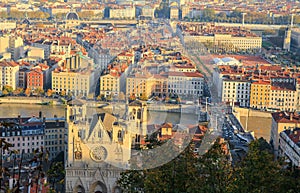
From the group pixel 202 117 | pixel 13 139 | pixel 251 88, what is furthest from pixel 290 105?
pixel 13 139

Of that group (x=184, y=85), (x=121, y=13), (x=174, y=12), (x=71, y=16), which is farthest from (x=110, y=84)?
(x=174, y=12)

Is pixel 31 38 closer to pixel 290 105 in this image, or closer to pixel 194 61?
pixel 290 105

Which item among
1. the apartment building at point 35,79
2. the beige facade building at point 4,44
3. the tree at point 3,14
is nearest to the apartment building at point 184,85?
the apartment building at point 35,79

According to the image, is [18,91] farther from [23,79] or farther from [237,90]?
[237,90]

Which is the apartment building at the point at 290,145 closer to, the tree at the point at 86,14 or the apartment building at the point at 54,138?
the apartment building at the point at 54,138

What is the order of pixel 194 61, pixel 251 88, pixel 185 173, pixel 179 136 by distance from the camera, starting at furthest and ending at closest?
pixel 251 88 < pixel 194 61 < pixel 179 136 < pixel 185 173

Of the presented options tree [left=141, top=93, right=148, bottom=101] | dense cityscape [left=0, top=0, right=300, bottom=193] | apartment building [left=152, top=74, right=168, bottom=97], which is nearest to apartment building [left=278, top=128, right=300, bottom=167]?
dense cityscape [left=0, top=0, right=300, bottom=193]

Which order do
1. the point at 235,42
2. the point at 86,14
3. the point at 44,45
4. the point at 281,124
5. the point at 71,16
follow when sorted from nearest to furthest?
the point at 281,124
the point at 44,45
the point at 235,42
the point at 71,16
the point at 86,14
